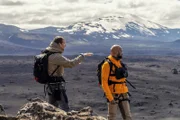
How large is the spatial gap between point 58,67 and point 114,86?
4.35ft

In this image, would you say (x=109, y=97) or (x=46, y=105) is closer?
(x=46, y=105)

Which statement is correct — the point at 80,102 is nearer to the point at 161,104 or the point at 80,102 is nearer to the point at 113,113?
the point at 161,104

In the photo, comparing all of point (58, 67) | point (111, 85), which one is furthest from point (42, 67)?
point (111, 85)

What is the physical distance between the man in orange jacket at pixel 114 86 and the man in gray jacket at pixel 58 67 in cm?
71

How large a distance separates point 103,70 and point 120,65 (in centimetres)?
42

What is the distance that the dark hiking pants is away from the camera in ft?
27.3

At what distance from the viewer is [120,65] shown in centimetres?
816

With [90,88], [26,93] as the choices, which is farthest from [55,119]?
[90,88]

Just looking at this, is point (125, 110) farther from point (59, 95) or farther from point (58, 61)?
point (58, 61)

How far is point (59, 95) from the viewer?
27.6 ft

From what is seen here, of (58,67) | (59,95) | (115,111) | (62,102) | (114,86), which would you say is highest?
(58,67)

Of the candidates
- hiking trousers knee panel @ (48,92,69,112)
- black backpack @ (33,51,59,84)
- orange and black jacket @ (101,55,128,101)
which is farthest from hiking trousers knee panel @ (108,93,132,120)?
black backpack @ (33,51,59,84)

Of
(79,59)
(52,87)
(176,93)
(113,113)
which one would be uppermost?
(79,59)

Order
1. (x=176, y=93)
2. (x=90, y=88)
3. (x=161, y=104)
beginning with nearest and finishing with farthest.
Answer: (x=161, y=104) < (x=176, y=93) < (x=90, y=88)
